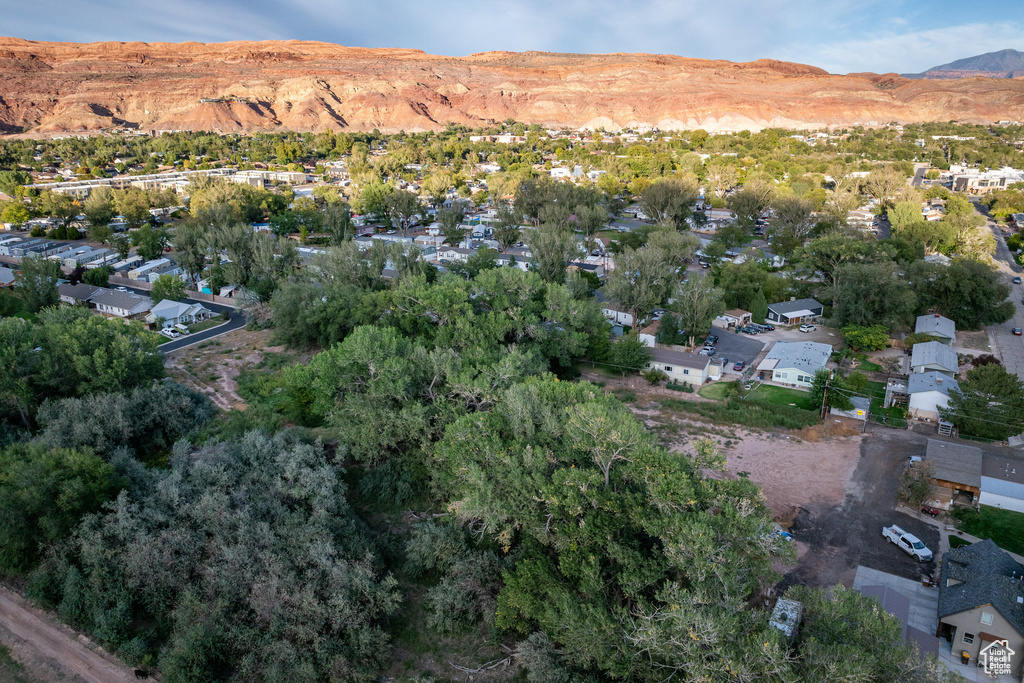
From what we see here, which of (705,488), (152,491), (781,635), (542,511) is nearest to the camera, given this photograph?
(781,635)

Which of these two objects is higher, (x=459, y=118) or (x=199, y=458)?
(x=459, y=118)

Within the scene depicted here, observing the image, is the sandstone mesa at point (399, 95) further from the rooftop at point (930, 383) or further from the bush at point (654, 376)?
the bush at point (654, 376)

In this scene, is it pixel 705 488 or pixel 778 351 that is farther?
Answer: pixel 778 351

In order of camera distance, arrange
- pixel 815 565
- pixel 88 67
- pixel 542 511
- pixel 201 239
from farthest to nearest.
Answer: pixel 88 67, pixel 201 239, pixel 815 565, pixel 542 511

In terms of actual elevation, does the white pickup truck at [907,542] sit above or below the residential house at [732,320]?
below

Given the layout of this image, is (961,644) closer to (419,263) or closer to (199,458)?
(199,458)

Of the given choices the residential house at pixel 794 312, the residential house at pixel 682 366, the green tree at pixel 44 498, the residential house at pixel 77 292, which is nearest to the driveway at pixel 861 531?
the residential house at pixel 682 366

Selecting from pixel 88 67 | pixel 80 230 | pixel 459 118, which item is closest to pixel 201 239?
pixel 80 230
